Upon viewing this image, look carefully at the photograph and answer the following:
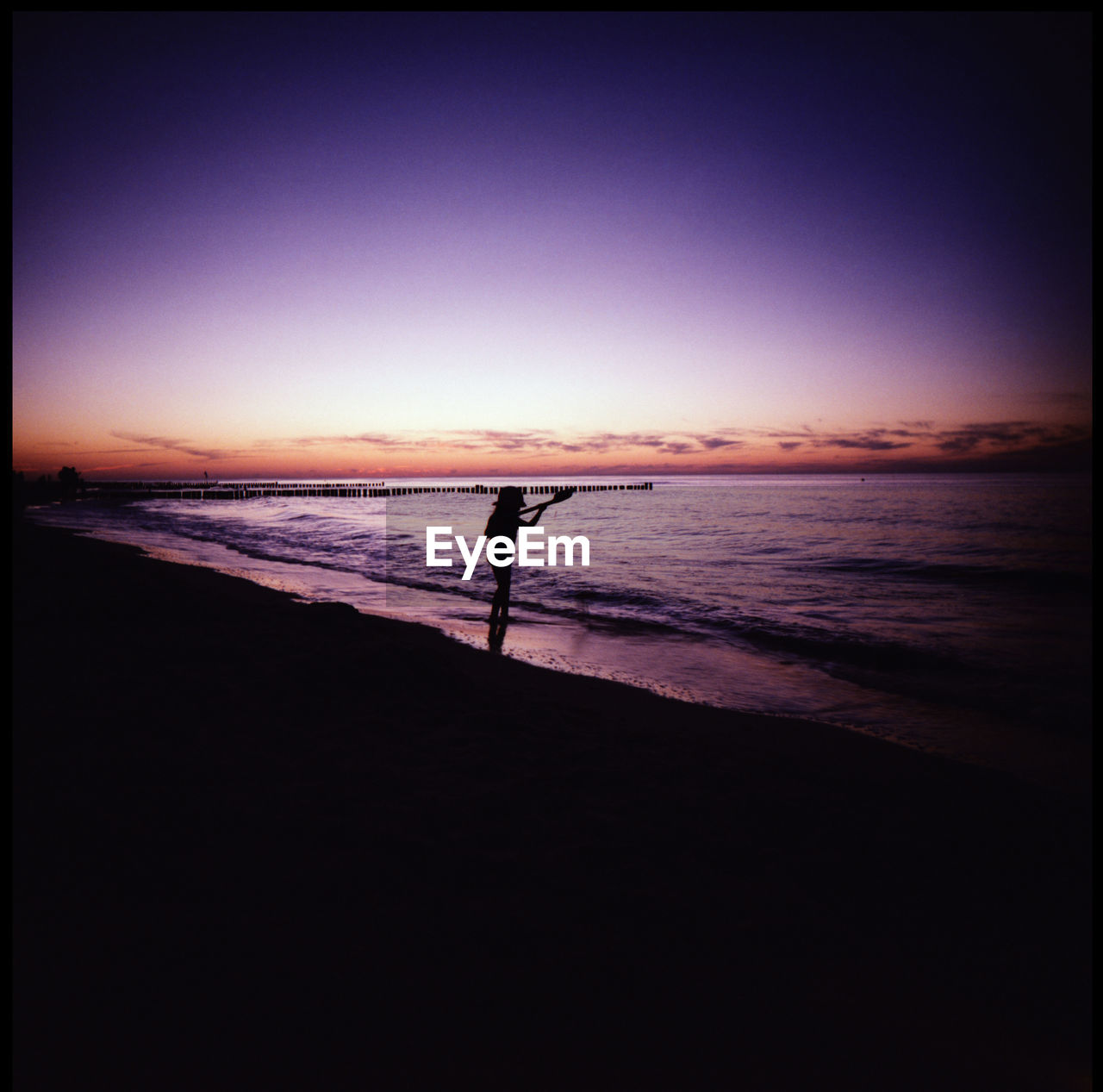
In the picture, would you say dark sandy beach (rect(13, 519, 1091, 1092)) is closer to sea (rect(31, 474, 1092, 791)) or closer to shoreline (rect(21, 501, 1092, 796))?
shoreline (rect(21, 501, 1092, 796))

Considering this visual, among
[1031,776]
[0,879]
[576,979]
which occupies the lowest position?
[1031,776]

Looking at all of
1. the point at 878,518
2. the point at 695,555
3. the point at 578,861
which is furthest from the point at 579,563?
the point at 878,518

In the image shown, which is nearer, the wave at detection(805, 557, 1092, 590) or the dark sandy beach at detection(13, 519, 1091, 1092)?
the dark sandy beach at detection(13, 519, 1091, 1092)

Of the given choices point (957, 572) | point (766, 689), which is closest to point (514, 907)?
point (766, 689)

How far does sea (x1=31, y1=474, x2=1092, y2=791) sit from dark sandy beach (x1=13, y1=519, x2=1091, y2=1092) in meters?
2.06

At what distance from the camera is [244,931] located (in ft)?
8.43

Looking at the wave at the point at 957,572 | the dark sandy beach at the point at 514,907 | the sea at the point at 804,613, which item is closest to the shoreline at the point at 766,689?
the sea at the point at 804,613

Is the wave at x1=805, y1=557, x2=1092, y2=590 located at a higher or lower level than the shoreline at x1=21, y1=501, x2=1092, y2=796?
higher

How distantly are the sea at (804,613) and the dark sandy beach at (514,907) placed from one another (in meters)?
2.06

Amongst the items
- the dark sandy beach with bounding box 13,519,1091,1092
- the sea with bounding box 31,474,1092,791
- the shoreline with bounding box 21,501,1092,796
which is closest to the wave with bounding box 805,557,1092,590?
the sea with bounding box 31,474,1092,791

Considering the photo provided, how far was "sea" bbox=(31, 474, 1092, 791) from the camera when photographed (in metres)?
6.86

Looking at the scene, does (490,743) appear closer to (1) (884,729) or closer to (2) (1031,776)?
(1) (884,729)

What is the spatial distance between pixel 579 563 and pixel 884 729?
1363cm

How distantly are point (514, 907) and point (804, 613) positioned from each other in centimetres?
1117
